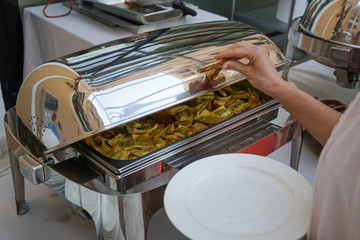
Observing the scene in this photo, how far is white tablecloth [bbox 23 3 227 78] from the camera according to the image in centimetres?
169

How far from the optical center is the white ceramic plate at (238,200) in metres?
0.67

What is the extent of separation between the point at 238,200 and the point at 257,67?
1.20ft

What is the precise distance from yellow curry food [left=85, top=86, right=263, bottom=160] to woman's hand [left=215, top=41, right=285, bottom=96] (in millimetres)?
147

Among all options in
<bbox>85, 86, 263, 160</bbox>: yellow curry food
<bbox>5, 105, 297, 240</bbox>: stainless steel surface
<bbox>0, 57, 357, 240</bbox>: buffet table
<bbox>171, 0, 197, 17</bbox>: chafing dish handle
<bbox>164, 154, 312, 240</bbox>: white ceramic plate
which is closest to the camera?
<bbox>164, 154, 312, 240</bbox>: white ceramic plate

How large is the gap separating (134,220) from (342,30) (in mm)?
891

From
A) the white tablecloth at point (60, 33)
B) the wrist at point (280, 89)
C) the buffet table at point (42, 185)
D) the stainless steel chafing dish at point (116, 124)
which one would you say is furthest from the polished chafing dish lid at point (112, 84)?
the white tablecloth at point (60, 33)

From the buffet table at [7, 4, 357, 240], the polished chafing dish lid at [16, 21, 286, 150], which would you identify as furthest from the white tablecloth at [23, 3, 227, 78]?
the polished chafing dish lid at [16, 21, 286, 150]

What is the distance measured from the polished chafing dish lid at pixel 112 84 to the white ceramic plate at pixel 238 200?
8.0 inches

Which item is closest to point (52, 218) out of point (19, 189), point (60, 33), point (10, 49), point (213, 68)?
point (19, 189)

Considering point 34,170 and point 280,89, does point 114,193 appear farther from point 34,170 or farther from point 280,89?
point 280,89

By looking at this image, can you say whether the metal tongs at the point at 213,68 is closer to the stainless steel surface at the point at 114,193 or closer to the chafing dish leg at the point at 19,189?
the stainless steel surface at the point at 114,193

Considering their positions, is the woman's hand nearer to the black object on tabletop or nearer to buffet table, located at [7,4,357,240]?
buffet table, located at [7,4,357,240]

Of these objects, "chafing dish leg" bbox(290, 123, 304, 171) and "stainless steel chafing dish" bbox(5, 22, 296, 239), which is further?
"chafing dish leg" bbox(290, 123, 304, 171)

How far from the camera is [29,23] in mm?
1960
